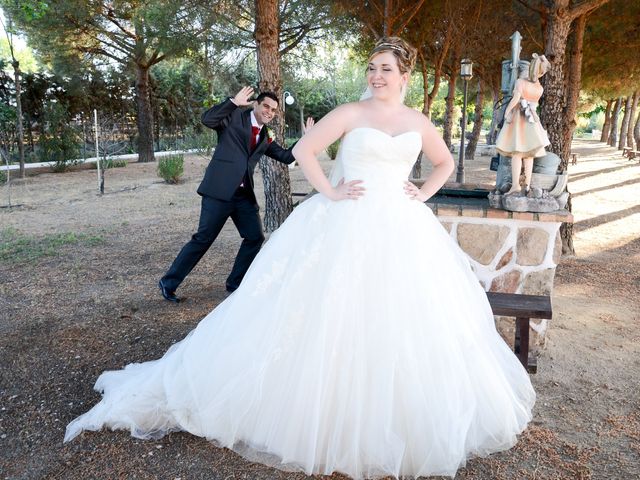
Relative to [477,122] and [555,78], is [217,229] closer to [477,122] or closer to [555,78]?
[555,78]

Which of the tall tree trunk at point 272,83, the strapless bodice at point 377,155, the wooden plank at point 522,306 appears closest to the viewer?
the strapless bodice at point 377,155

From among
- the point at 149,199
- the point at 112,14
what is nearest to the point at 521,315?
the point at 149,199

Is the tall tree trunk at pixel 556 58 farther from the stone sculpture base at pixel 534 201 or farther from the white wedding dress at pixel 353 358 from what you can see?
the white wedding dress at pixel 353 358

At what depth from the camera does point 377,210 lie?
251 cm

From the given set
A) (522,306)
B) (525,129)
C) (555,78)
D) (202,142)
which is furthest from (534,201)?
(202,142)

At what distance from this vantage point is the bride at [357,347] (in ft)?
7.40

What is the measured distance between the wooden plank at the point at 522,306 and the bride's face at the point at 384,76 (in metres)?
1.54

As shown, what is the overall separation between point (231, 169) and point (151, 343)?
154 centimetres

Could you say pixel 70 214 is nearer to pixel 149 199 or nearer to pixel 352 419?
pixel 149 199

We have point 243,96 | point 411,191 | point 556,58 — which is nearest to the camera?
point 411,191

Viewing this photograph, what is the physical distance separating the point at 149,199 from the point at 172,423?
354 inches

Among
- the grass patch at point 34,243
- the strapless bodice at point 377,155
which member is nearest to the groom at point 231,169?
the strapless bodice at point 377,155

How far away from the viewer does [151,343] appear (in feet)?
12.6

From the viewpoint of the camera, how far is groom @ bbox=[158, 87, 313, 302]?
4.38 meters
